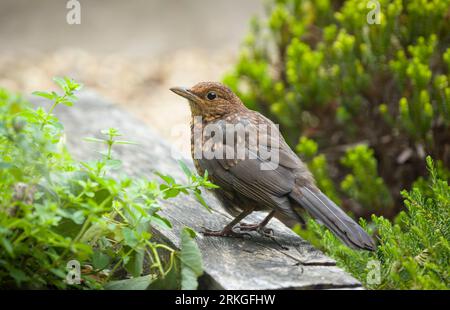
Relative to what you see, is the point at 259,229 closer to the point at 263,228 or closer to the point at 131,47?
the point at 263,228

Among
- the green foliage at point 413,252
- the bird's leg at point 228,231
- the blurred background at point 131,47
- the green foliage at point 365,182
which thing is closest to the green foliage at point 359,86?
the green foliage at point 365,182

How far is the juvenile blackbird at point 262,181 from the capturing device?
136 inches

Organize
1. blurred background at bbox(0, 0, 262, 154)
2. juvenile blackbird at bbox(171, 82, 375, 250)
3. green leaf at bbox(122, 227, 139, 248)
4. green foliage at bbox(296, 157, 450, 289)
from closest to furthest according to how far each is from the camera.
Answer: green leaf at bbox(122, 227, 139, 248) → green foliage at bbox(296, 157, 450, 289) → juvenile blackbird at bbox(171, 82, 375, 250) → blurred background at bbox(0, 0, 262, 154)

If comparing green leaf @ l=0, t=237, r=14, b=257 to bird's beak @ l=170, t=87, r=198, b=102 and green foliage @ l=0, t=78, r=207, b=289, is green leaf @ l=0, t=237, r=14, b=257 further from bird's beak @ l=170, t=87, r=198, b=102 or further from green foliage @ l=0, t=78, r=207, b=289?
bird's beak @ l=170, t=87, r=198, b=102

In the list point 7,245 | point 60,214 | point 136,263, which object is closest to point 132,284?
point 136,263

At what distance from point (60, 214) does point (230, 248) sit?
46.1 inches

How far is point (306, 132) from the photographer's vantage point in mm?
6059

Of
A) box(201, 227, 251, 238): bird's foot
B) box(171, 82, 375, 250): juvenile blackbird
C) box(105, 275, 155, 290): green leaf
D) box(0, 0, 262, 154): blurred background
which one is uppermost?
box(0, 0, 262, 154): blurred background

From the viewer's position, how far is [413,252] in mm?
3219

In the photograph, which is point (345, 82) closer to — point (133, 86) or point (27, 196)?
point (27, 196)

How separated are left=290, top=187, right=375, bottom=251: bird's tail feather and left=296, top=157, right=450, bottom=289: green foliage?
2.4 inches

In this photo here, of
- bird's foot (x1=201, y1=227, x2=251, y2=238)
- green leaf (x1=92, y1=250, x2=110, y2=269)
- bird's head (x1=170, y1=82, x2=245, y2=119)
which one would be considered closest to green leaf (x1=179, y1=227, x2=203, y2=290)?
green leaf (x1=92, y1=250, x2=110, y2=269)

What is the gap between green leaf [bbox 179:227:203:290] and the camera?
293 cm

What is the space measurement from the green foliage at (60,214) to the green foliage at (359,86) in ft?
7.80
